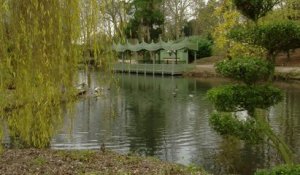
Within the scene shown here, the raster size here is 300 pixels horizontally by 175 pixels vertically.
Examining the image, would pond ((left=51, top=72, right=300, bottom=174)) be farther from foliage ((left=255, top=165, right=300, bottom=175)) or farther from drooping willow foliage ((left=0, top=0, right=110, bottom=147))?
foliage ((left=255, top=165, right=300, bottom=175))

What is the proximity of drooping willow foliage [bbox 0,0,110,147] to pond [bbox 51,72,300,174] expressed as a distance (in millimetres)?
481

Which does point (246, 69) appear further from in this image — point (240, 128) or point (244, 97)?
point (240, 128)

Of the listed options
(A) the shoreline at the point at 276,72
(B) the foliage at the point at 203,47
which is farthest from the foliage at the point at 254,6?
(B) the foliage at the point at 203,47

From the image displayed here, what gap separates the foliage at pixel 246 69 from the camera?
602cm

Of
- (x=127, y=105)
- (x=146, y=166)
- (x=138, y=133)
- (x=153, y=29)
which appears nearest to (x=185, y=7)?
(x=153, y=29)

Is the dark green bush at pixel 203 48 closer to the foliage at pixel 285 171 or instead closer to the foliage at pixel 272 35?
the foliage at pixel 272 35

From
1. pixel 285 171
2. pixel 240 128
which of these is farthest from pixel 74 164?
pixel 285 171

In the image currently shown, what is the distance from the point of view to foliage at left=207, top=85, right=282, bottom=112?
20.4ft

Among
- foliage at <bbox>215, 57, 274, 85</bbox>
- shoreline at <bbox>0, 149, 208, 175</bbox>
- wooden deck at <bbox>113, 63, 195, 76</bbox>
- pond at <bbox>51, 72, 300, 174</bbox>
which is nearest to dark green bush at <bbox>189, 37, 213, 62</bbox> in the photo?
wooden deck at <bbox>113, 63, 195, 76</bbox>

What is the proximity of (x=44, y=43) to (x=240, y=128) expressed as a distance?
3484mm

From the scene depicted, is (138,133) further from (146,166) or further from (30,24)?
(30,24)

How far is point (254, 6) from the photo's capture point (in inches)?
250

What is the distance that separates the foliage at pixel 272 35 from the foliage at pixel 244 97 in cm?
56

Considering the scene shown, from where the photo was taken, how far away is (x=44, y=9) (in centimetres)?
384
